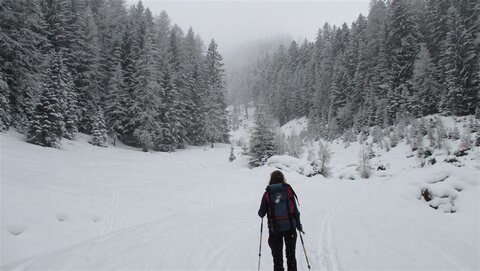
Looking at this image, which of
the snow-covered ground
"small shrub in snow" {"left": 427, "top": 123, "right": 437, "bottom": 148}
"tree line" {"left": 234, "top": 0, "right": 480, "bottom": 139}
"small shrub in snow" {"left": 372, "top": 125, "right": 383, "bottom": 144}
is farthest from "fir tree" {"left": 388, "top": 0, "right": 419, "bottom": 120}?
the snow-covered ground

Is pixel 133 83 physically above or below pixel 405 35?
below

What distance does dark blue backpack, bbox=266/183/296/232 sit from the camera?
481 cm

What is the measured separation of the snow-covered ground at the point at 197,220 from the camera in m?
6.13

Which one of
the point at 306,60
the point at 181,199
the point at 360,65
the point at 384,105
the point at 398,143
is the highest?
the point at 306,60

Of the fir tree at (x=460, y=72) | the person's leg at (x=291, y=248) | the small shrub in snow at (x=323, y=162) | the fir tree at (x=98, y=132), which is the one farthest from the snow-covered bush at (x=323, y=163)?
the fir tree at (x=98, y=132)

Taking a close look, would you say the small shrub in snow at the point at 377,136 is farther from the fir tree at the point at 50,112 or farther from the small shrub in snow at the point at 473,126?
the fir tree at the point at 50,112

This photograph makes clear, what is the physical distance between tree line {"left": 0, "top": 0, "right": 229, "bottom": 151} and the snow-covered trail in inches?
142

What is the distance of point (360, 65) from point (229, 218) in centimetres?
4309

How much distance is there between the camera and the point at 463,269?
5629mm

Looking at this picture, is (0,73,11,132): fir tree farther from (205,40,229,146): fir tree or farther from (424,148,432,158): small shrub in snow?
(424,148,432,158): small shrub in snow

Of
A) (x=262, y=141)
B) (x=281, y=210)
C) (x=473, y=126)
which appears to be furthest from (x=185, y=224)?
(x=473, y=126)

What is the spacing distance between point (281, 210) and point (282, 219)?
15cm

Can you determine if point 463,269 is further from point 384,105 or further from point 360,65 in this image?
point 360,65

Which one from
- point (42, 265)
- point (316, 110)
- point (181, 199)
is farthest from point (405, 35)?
point (42, 265)
